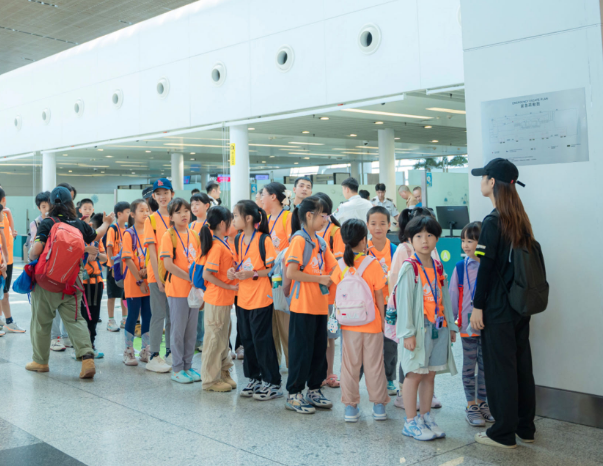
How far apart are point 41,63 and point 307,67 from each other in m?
12.1

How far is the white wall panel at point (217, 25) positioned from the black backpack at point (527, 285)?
1040cm

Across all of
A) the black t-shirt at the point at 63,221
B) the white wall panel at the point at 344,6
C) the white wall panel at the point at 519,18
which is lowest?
the black t-shirt at the point at 63,221

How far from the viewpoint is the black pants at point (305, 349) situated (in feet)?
13.9

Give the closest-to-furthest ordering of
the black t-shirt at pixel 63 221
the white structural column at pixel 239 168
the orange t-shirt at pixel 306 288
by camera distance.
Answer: the orange t-shirt at pixel 306 288
the black t-shirt at pixel 63 221
the white structural column at pixel 239 168

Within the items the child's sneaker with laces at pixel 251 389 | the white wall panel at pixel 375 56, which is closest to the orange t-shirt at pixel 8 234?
the child's sneaker with laces at pixel 251 389

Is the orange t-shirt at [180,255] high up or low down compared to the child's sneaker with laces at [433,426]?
up

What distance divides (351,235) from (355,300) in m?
0.45

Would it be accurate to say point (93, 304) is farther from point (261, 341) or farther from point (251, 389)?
point (261, 341)

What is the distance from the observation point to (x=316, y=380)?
4406 mm

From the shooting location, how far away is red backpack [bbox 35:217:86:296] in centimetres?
530

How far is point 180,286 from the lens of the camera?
17.1 feet

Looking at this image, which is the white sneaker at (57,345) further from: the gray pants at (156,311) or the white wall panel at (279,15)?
the white wall panel at (279,15)

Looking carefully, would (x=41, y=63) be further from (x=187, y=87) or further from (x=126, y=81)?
(x=187, y=87)

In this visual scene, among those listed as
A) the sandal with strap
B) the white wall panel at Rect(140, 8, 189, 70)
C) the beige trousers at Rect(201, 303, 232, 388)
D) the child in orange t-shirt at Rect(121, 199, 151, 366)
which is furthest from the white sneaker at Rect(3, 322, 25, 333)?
the white wall panel at Rect(140, 8, 189, 70)
